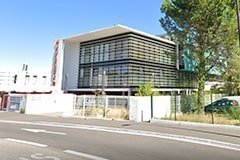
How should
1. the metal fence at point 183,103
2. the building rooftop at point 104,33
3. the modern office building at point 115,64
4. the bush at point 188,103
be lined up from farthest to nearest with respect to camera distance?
the modern office building at point 115,64 → the building rooftop at point 104,33 → the bush at point 188,103 → the metal fence at point 183,103

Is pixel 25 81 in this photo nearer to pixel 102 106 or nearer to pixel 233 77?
pixel 102 106

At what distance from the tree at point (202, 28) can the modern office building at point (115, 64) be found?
9.97 m

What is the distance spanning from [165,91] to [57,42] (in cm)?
1786

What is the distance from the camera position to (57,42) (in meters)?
37.8

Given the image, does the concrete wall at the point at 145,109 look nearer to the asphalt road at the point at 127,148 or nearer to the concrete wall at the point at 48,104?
the asphalt road at the point at 127,148

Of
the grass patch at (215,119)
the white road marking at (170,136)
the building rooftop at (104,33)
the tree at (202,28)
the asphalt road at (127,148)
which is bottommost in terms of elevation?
the asphalt road at (127,148)

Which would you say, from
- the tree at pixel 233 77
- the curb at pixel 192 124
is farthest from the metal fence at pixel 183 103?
the tree at pixel 233 77

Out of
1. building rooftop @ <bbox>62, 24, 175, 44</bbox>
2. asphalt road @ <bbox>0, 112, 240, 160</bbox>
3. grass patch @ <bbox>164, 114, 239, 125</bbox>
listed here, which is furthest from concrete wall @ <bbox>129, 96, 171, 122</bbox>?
building rooftop @ <bbox>62, 24, 175, 44</bbox>

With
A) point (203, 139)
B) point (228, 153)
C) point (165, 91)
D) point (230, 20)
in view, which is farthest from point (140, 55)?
point (228, 153)

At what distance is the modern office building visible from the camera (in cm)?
3088

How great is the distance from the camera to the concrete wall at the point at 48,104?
22219mm

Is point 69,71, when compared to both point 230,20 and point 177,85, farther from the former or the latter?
point 230,20

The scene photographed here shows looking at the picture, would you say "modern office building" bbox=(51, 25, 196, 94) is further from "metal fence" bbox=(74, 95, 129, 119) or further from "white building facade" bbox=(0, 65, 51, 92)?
"metal fence" bbox=(74, 95, 129, 119)

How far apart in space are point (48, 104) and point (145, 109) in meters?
11.6
